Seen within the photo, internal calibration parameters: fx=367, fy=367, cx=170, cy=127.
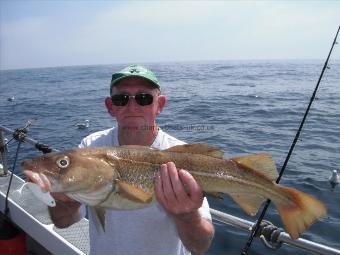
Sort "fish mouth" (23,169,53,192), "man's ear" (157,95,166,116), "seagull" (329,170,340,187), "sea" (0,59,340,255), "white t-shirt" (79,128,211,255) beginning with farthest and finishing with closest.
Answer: "seagull" (329,170,340,187) → "sea" (0,59,340,255) → "man's ear" (157,95,166,116) → "white t-shirt" (79,128,211,255) → "fish mouth" (23,169,53,192)

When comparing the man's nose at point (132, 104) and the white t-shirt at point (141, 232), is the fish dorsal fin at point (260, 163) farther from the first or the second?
the man's nose at point (132, 104)

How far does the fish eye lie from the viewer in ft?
8.31

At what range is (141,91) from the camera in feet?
10.9

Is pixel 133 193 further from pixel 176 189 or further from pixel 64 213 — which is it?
pixel 64 213

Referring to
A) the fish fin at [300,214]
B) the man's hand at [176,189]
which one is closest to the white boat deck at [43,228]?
the man's hand at [176,189]

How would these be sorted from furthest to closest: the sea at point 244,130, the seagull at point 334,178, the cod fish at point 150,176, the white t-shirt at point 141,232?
the seagull at point 334,178 < the sea at point 244,130 < the white t-shirt at point 141,232 < the cod fish at point 150,176

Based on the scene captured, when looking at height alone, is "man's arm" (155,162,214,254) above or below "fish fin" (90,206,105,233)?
above

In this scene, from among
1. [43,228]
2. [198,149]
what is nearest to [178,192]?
[198,149]

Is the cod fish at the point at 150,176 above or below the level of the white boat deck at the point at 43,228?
above

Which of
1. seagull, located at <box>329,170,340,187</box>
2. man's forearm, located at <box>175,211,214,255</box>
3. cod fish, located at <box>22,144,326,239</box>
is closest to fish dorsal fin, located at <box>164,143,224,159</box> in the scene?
cod fish, located at <box>22,144,326,239</box>

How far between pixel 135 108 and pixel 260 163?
1190mm

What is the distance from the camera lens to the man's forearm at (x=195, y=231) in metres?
2.80

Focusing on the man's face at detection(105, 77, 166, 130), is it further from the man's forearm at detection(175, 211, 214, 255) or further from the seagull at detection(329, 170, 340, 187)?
the seagull at detection(329, 170, 340, 187)

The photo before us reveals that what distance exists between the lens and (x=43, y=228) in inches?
181
